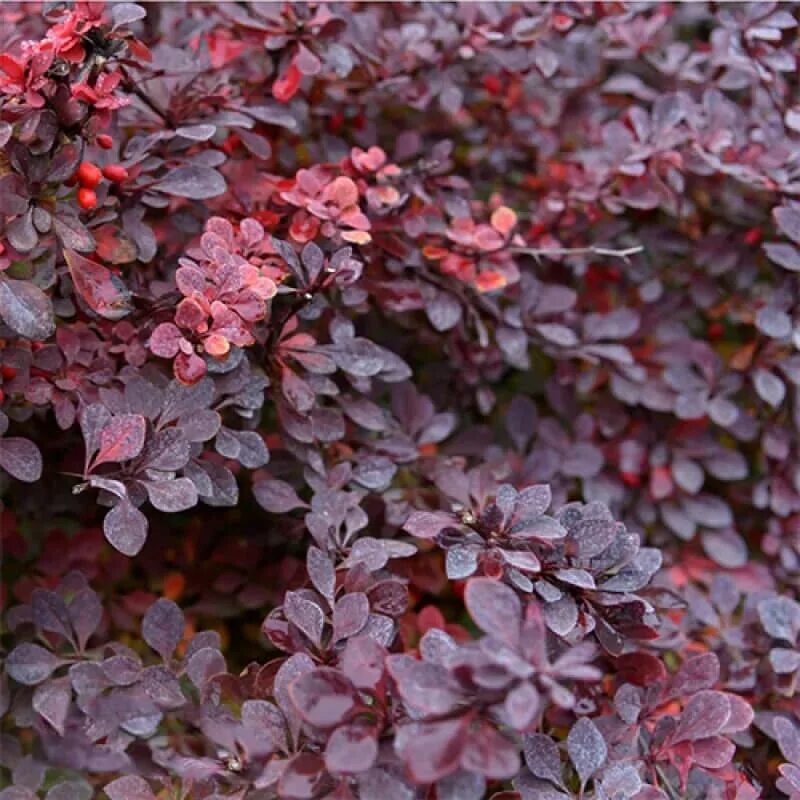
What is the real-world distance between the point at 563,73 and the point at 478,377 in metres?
0.52

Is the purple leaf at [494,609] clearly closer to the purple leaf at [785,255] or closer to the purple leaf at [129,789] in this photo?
the purple leaf at [129,789]

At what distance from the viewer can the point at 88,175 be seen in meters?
1.05

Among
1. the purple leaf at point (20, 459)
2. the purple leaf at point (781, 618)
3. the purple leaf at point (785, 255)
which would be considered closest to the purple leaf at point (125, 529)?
the purple leaf at point (20, 459)

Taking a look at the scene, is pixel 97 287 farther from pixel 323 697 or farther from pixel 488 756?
pixel 488 756

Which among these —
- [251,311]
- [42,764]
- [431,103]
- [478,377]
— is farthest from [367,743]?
[431,103]

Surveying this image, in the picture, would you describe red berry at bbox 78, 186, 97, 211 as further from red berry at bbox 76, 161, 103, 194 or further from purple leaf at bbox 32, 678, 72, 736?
purple leaf at bbox 32, 678, 72, 736

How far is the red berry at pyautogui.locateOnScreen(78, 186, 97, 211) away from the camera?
1.06 metres

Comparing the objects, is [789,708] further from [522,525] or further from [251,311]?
[251,311]

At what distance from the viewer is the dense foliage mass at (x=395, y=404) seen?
0.95 metres

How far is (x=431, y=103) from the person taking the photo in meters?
1.57

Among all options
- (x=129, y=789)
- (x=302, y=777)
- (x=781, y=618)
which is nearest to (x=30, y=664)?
(x=129, y=789)

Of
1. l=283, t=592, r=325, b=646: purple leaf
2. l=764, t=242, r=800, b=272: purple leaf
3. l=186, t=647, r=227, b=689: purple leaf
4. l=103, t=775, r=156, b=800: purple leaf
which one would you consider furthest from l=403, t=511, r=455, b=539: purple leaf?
l=764, t=242, r=800, b=272: purple leaf

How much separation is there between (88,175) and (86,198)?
0.9 inches

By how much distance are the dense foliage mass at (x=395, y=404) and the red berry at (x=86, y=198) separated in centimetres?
1
